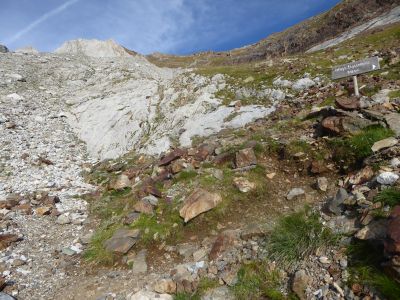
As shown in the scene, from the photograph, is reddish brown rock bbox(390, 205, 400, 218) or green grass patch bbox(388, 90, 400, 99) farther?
green grass patch bbox(388, 90, 400, 99)

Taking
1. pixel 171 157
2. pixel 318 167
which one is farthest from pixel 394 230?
pixel 171 157

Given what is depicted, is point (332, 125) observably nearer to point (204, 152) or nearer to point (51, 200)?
point (204, 152)

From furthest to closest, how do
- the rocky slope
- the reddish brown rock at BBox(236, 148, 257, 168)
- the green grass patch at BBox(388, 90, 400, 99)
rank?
the green grass patch at BBox(388, 90, 400, 99)
the reddish brown rock at BBox(236, 148, 257, 168)
the rocky slope

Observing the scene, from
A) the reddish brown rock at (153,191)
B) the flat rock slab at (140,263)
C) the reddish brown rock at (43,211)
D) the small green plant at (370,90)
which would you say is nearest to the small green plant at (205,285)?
the flat rock slab at (140,263)

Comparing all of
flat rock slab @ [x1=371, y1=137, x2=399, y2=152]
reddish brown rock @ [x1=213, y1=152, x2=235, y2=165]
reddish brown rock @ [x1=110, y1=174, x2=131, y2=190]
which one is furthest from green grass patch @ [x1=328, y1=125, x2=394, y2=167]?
reddish brown rock @ [x1=110, y1=174, x2=131, y2=190]

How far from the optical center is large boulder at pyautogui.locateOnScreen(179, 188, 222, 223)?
9604 mm

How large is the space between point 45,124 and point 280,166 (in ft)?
56.8

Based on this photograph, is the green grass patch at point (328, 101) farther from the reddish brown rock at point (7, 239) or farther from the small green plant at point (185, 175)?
the reddish brown rock at point (7, 239)

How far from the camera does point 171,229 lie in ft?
31.4

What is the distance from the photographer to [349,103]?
38.6 ft

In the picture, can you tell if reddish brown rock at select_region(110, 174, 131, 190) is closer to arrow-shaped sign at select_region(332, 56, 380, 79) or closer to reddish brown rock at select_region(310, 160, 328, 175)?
reddish brown rock at select_region(310, 160, 328, 175)

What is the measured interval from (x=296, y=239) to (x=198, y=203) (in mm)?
3347

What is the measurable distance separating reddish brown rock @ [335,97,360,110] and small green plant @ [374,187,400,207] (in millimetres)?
5323

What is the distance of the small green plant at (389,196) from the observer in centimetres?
655
